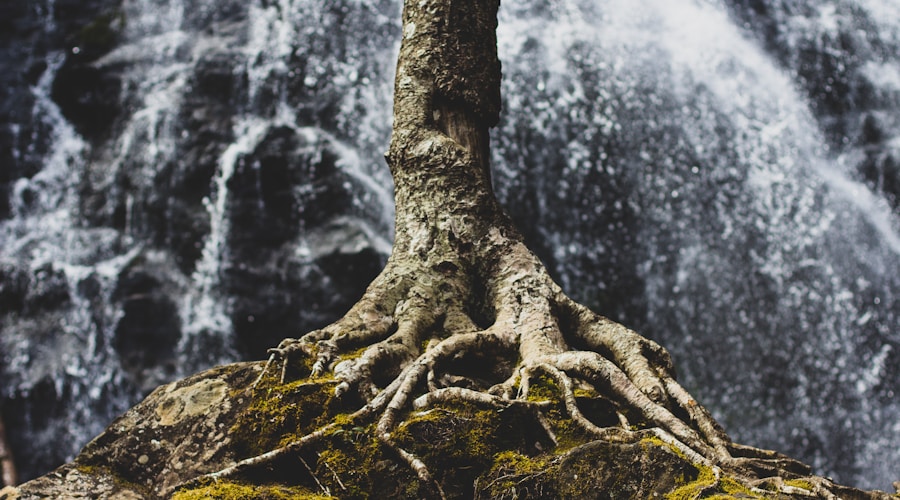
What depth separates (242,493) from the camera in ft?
8.75

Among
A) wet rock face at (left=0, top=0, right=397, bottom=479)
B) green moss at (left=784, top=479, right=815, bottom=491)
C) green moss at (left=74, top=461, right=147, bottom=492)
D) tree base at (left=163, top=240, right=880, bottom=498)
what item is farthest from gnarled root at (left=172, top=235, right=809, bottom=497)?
wet rock face at (left=0, top=0, right=397, bottom=479)

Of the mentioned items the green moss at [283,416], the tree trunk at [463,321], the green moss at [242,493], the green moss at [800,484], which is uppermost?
the tree trunk at [463,321]

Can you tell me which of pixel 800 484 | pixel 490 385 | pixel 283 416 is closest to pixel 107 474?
pixel 283 416

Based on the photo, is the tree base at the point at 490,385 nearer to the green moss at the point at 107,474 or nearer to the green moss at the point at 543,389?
the green moss at the point at 543,389

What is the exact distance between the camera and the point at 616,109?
50.6 ft

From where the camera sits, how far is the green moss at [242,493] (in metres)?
2.64

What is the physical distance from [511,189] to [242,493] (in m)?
12.2

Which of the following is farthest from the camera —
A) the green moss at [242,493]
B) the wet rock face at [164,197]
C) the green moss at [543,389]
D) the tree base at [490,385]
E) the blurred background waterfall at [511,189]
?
the blurred background waterfall at [511,189]

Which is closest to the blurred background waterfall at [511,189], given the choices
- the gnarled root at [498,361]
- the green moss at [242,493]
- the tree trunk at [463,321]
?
the tree trunk at [463,321]

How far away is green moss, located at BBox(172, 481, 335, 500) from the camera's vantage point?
8.67 feet

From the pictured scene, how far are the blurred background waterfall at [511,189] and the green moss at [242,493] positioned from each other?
972 centimetres

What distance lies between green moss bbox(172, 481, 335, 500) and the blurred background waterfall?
972 cm

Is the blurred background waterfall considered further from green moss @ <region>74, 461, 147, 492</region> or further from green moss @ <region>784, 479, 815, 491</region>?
green moss @ <region>784, 479, 815, 491</region>

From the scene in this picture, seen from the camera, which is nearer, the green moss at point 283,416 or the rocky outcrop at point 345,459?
the rocky outcrop at point 345,459
